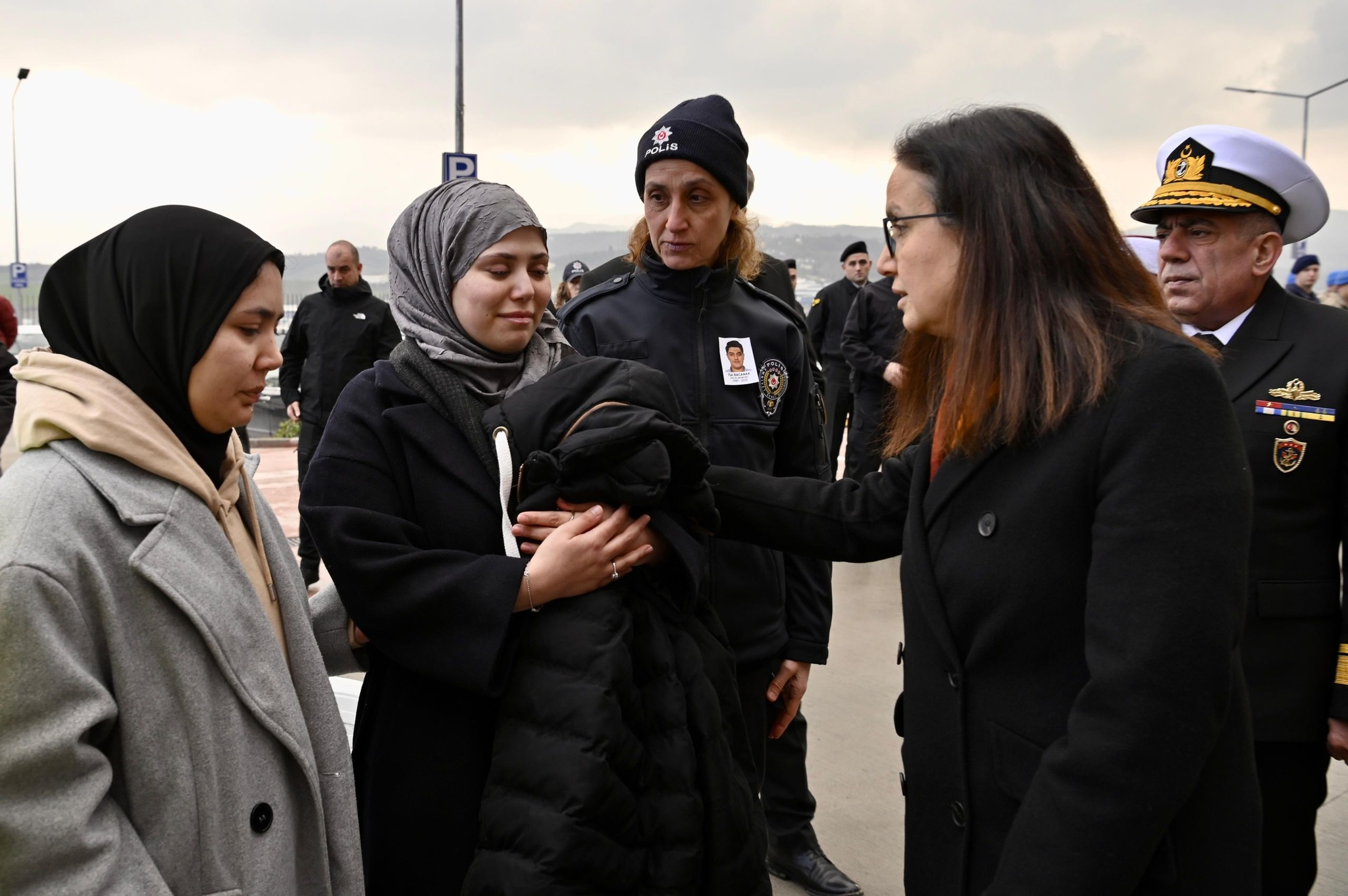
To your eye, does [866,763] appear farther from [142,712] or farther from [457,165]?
[457,165]

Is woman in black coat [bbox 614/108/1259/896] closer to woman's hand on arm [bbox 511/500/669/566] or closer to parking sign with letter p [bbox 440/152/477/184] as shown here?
woman's hand on arm [bbox 511/500/669/566]

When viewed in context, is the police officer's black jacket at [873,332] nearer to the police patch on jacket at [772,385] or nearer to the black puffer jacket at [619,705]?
the police patch on jacket at [772,385]

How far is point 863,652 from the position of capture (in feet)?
18.1

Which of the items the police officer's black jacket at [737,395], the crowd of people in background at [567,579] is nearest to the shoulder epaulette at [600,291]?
the police officer's black jacket at [737,395]

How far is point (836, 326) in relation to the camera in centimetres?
962

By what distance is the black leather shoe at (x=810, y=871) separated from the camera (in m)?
3.20

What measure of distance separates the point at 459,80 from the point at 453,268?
11.0m

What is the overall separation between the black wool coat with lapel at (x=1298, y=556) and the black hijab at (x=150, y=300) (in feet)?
7.06

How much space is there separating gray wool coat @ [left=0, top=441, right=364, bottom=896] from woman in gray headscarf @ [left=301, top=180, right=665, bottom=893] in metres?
0.15

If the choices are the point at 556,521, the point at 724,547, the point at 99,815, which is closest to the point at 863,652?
the point at 724,547

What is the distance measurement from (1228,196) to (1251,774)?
5.20 ft

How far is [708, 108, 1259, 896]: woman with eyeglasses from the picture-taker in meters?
1.30

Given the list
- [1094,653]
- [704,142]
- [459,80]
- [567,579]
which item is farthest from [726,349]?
[459,80]

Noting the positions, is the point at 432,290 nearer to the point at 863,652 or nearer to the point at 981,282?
the point at 981,282
